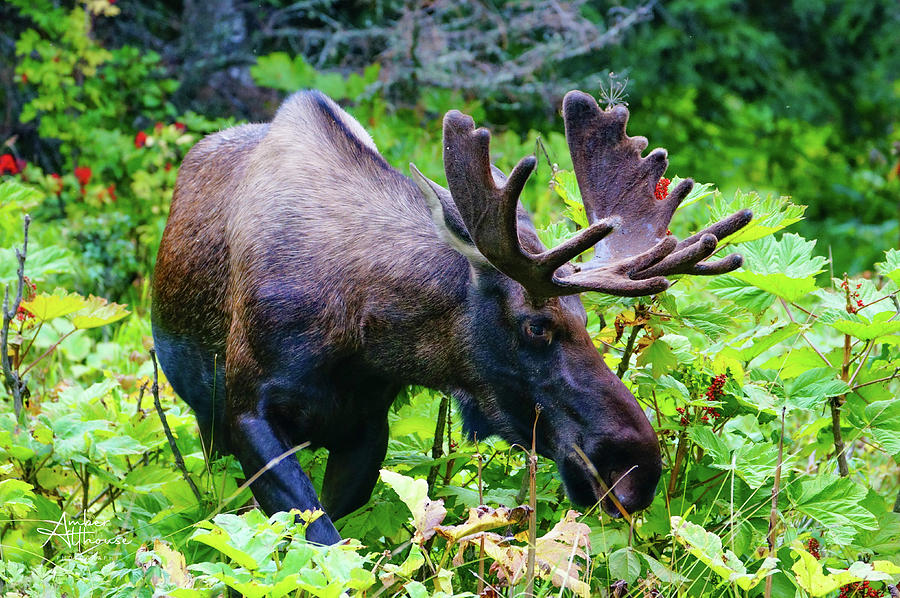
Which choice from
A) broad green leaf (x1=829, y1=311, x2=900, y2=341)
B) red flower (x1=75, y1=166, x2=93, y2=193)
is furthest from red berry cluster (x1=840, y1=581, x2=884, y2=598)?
red flower (x1=75, y1=166, x2=93, y2=193)

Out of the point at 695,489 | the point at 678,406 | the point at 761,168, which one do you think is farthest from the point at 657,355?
the point at 761,168

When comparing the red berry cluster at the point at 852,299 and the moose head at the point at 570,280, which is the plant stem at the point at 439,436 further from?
the red berry cluster at the point at 852,299

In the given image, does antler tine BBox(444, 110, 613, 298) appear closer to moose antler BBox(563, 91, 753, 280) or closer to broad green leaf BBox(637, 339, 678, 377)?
moose antler BBox(563, 91, 753, 280)

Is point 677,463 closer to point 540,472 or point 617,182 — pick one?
point 540,472

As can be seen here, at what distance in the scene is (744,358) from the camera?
11.0 feet

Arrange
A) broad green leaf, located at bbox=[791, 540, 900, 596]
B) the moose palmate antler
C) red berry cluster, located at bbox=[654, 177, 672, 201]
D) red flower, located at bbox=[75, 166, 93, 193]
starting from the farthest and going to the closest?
red flower, located at bbox=[75, 166, 93, 193] < red berry cluster, located at bbox=[654, 177, 672, 201] < the moose palmate antler < broad green leaf, located at bbox=[791, 540, 900, 596]

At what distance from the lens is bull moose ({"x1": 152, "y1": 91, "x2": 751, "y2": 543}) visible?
292 centimetres

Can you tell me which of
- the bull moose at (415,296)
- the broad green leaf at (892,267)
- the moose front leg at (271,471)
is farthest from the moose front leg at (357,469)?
the broad green leaf at (892,267)

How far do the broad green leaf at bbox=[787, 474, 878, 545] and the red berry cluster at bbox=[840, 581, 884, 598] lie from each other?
0.44ft

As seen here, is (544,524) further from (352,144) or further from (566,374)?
(352,144)

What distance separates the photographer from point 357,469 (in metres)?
3.52

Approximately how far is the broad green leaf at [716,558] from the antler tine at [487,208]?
74 centimetres

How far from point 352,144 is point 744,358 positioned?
1.41 m

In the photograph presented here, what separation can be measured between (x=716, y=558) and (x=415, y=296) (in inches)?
48.2
